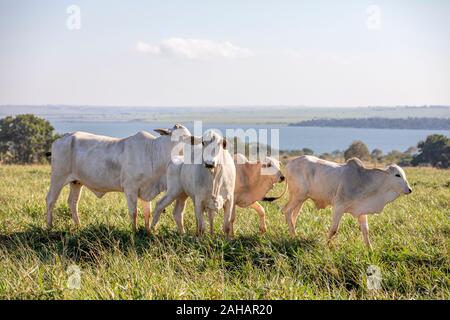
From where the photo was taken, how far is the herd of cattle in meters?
7.58

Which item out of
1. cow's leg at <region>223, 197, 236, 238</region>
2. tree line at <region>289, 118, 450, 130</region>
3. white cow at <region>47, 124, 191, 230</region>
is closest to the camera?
cow's leg at <region>223, 197, 236, 238</region>

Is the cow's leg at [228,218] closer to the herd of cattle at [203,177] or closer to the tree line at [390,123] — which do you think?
the herd of cattle at [203,177]

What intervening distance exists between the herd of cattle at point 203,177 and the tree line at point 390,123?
88007 mm

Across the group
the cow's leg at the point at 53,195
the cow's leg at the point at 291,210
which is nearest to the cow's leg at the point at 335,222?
the cow's leg at the point at 291,210

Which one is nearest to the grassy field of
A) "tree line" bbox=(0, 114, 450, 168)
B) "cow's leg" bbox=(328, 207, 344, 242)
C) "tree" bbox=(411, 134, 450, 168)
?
"cow's leg" bbox=(328, 207, 344, 242)

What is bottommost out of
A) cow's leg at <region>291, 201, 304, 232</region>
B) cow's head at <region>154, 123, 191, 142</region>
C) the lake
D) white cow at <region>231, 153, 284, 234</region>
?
the lake

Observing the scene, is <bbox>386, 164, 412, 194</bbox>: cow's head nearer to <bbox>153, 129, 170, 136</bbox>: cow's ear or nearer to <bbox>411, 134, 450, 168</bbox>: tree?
<bbox>153, 129, 170, 136</bbox>: cow's ear

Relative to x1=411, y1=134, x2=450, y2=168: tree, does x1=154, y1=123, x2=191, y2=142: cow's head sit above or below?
above

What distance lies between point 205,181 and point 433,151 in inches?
1128

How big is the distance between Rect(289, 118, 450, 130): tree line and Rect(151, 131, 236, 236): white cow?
88.7 meters

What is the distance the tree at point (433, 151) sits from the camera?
33125mm

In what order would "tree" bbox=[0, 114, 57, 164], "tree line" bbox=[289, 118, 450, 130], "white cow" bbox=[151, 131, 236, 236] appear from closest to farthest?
"white cow" bbox=[151, 131, 236, 236] < "tree" bbox=[0, 114, 57, 164] < "tree line" bbox=[289, 118, 450, 130]

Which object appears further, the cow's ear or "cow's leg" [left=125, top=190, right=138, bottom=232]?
the cow's ear
